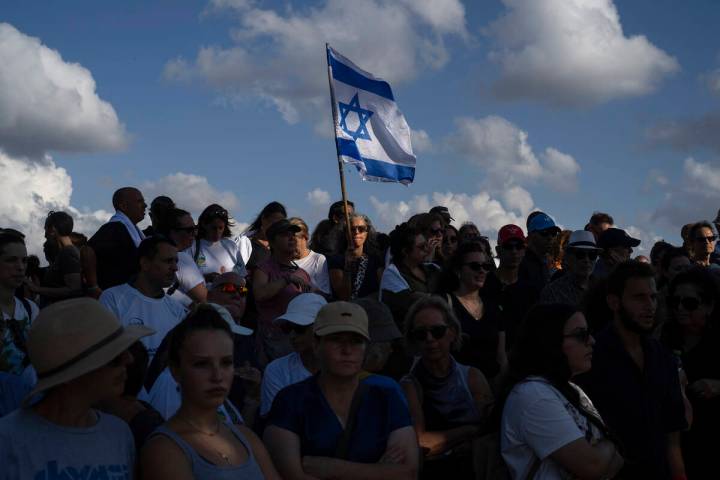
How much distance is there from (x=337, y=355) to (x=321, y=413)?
11.5 inches

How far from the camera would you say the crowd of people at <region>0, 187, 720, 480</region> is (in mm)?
2963

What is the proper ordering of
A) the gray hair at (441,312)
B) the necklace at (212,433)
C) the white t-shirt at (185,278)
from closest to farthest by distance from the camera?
1. the necklace at (212,433)
2. the gray hair at (441,312)
3. the white t-shirt at (185,278)

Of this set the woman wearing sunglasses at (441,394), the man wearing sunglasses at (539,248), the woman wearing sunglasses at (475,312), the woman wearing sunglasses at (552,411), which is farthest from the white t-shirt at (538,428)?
the man wearing sunglasses at (539,248)

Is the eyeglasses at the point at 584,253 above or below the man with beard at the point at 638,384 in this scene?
above

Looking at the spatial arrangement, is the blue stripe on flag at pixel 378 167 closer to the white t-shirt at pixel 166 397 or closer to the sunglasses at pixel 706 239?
the sunglasses at pixel 706 239

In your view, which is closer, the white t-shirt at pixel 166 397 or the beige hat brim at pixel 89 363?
the beige hat brim at pixel 89 363

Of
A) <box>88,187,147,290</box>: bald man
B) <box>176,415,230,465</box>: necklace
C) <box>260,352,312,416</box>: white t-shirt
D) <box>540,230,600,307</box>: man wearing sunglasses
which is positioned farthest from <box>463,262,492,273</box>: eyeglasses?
<box>176,415,230,465</box>: necklace

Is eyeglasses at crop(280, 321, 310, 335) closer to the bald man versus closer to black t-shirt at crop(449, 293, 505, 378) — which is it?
black t-shirt at crop(449, 293, 505, 378)

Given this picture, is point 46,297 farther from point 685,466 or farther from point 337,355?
point 685,466

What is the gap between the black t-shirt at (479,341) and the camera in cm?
592

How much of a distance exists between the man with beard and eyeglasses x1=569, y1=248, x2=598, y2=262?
2202mm

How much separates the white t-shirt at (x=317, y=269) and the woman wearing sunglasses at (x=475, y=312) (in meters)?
1.43

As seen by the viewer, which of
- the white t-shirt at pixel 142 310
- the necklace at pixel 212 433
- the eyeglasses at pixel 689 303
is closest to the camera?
the necklace at pixel 212 433

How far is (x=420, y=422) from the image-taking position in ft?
15.5
